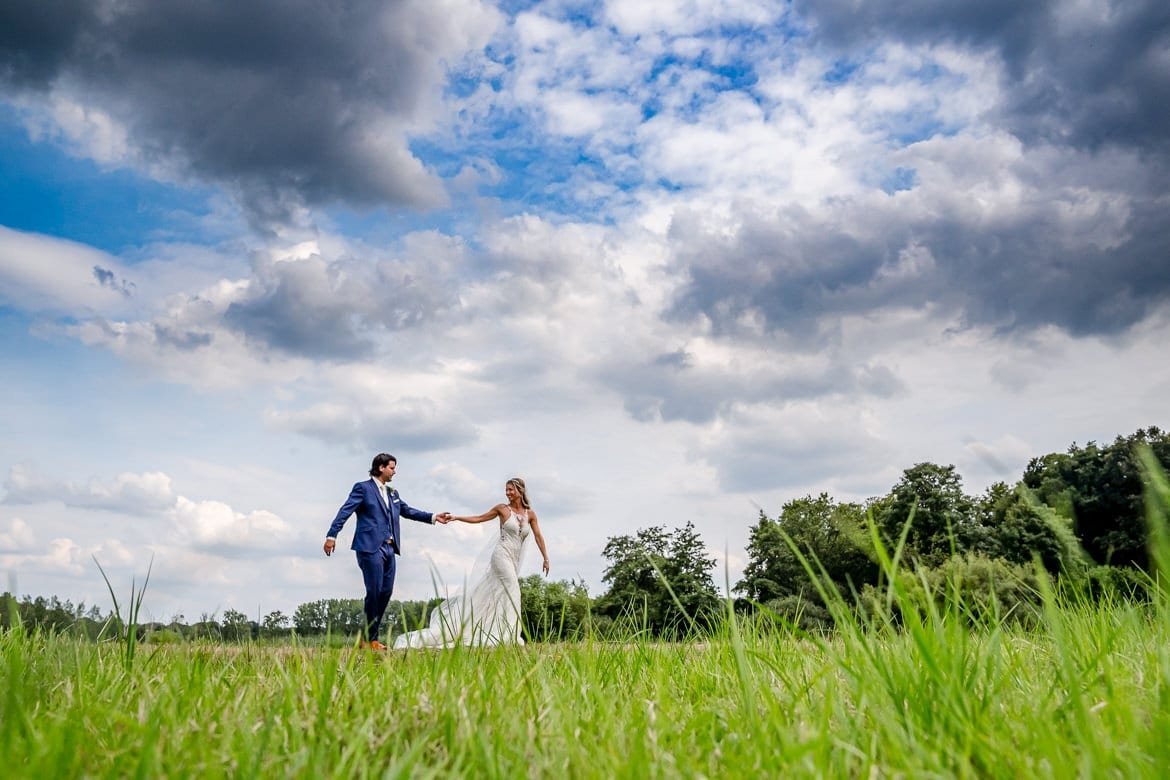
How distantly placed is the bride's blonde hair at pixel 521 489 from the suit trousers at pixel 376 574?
2.81 meters

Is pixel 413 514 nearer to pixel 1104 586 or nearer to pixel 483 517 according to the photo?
pixel 483 517

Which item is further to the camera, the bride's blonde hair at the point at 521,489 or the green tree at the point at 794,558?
the green tree at the point at 794,558

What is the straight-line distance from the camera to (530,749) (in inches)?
85.5

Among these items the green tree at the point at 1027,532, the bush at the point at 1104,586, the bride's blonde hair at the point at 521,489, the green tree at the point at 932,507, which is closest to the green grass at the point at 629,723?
the green tree at the point at 1027,532

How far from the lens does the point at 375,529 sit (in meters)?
14.5

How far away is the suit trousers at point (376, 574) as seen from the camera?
565 inches

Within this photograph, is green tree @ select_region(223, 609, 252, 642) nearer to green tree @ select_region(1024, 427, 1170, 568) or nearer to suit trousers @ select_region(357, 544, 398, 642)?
suit trousers @ select_region(357, 544, 398, 642)

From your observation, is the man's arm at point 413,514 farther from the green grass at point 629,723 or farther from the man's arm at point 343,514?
the green grass at point 629,723

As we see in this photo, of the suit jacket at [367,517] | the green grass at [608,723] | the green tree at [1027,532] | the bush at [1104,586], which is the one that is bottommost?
the green grass at [608,723]

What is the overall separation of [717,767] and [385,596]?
43.2 feet

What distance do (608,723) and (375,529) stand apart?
12646 millimetres

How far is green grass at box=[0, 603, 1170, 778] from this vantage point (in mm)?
1938

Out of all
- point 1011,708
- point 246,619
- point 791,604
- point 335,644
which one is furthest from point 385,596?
point 791,604

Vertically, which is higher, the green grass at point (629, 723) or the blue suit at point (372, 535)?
the blue suit at point (372, 535)
